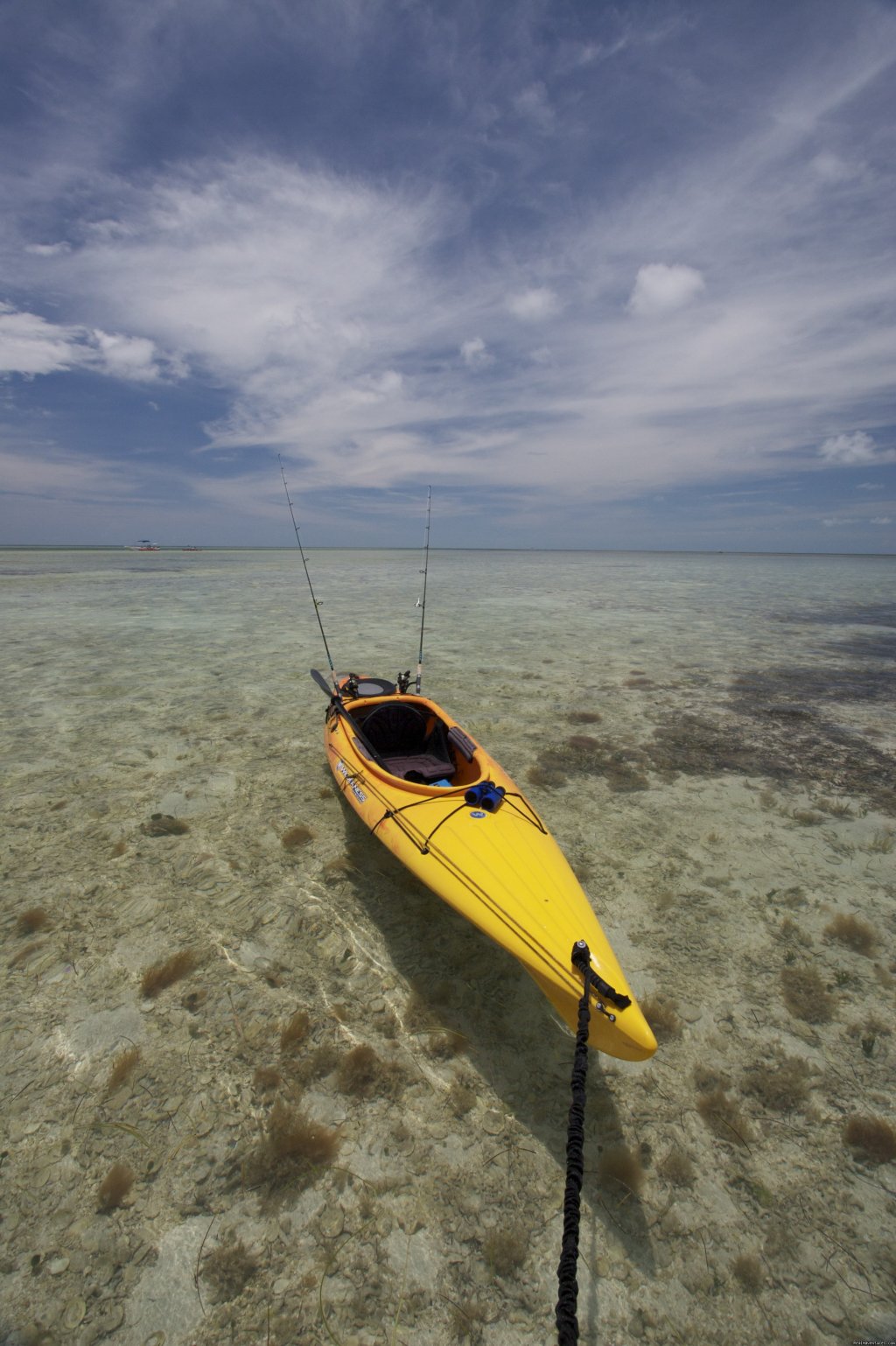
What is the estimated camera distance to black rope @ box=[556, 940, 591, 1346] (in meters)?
1.91

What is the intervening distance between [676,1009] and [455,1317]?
2269 millimetres

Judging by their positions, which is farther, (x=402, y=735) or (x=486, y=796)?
(x=402, y=735)

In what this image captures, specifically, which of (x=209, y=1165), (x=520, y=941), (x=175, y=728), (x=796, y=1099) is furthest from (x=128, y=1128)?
(x=175, y=728)

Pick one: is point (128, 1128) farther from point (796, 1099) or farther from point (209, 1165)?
point (796, 1099)

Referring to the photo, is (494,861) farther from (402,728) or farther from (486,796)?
(402,728)

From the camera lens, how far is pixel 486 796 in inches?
176

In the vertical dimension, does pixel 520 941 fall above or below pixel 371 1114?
above

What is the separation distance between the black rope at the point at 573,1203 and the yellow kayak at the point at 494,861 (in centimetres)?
20

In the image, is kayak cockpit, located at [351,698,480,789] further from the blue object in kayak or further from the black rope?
the black rope

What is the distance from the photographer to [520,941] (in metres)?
3.39

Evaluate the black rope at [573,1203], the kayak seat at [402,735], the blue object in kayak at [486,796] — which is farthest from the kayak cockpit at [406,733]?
the black rope at [573,1203]

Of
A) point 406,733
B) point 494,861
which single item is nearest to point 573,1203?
point 494,861

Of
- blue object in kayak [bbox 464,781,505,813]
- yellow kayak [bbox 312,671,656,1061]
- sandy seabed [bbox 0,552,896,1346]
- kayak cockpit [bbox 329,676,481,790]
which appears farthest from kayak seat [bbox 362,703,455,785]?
blue object in kayak [bbox 464,781,505,813]

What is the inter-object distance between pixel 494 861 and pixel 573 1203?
78.2 inches
